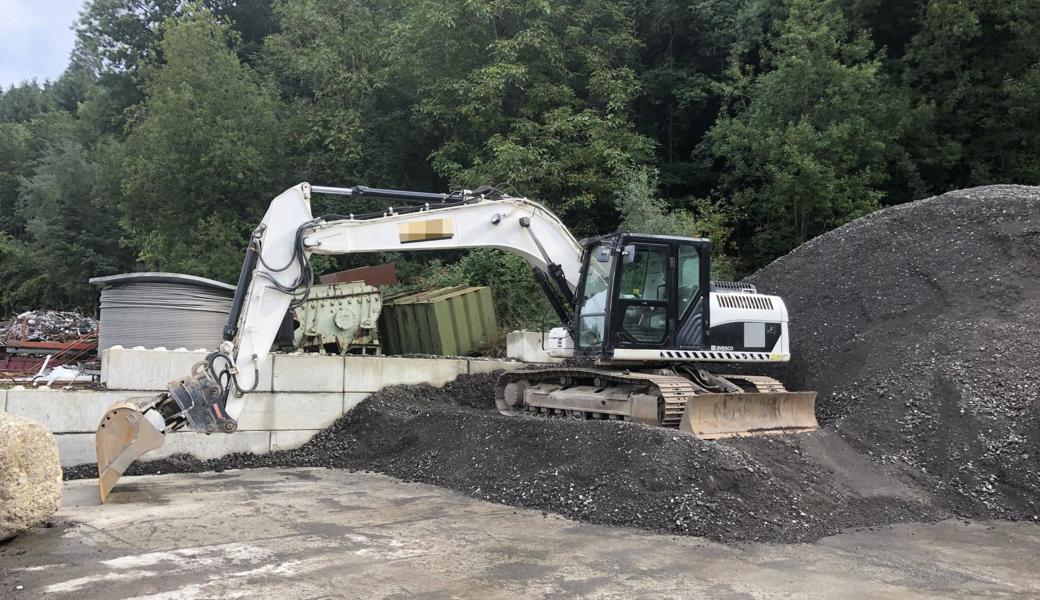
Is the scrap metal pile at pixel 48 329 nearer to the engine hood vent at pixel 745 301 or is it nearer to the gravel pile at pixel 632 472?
the gravel pile at pixel 632 472

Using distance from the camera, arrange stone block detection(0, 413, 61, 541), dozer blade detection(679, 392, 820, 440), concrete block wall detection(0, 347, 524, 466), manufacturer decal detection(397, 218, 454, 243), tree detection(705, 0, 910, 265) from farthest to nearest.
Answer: tree detection(705, 0, 910, 265), manufacturer decal detection(397, 218, 454, 243), concrete block wall detection(0, 347, 524, 466), dozer blade detection(679, 392, 820, 440), stone block detection(0, 413, 61, 541)

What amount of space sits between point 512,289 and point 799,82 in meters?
8.63

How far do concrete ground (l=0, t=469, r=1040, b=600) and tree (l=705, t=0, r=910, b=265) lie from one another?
11431mm

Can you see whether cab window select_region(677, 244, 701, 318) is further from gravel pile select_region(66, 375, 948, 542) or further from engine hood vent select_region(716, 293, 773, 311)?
gravel pile select_region(66, 375, 948, 542)

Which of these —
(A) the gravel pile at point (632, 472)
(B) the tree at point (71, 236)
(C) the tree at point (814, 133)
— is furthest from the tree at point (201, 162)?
(A) the gravel pile at point (632, 472)

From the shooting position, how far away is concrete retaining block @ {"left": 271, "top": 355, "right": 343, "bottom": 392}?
9.16 metres

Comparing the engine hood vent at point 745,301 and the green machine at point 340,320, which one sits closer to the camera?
the engine hood vent at point 745,301

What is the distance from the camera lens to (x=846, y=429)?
8.24 metres

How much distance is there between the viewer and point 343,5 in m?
23.6

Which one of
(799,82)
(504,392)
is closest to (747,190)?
(799,82)

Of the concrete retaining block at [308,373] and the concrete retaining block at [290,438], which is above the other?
the concrete retaining block at [308,373]

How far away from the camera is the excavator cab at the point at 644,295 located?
320 inches

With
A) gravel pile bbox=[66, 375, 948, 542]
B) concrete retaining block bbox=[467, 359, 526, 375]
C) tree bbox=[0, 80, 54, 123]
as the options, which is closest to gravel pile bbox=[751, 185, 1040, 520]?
gravel pile bbox=[66, 375, 948, 542]

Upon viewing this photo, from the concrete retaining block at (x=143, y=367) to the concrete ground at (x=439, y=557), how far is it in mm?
1635
